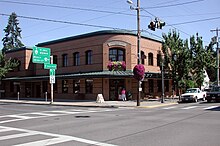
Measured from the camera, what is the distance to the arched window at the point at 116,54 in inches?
1304

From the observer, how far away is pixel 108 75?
30172mm

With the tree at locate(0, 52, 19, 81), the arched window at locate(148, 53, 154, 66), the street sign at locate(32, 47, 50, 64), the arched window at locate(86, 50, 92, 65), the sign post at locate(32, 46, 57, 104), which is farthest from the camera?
the tree at locate(0, 52, 19, 81)

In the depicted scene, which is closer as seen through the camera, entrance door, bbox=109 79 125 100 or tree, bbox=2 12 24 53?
entrance door, bbox=109 79 125 100

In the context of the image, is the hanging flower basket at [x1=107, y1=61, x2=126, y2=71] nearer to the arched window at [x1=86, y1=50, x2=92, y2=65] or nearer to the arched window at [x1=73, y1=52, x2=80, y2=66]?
the arched window at [x1=86, y1=50, x2=92, y2=65]

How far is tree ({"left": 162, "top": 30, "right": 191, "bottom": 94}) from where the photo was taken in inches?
1309

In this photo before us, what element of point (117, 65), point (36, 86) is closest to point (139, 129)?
point (117, 65)

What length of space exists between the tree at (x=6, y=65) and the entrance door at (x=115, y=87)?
19.3m

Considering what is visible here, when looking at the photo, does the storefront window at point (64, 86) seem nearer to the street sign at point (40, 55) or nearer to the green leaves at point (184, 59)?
the street sign at point (40, 55)

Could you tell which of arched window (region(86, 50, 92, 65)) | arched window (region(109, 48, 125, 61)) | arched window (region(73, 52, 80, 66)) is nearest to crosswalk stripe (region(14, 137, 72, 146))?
arched window (region(109, 48, 125, 61))

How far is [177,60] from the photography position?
33312 millimetres

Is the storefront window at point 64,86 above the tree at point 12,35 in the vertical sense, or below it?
below

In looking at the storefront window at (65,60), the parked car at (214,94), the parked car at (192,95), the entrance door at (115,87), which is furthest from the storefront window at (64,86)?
the parked car at (214,94)

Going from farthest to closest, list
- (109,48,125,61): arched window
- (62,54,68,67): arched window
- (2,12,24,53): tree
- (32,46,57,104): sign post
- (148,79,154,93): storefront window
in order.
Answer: (2,12,24,53): tree
(62,54,68,67): arched window
(148,79,154,93): storefront window
(109,48,125,61): arched window
(32,46,57,104): sign post

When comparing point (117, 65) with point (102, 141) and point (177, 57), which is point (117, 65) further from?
point (102, 141)
